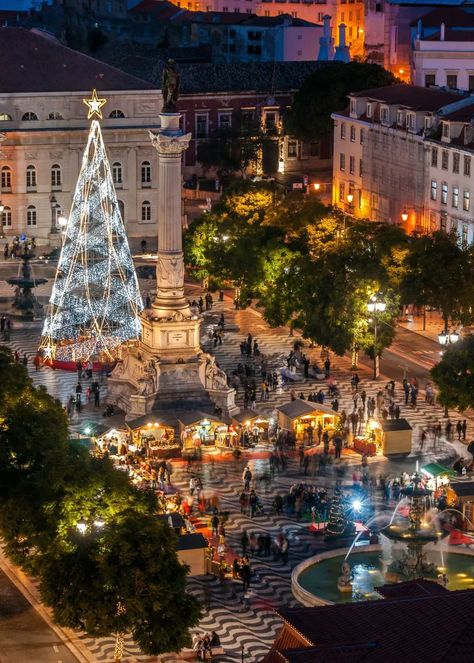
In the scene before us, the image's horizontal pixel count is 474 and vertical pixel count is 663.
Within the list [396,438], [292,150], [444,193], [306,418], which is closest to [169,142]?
[306,418]

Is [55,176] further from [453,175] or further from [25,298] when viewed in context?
[453,175]

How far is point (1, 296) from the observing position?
105 metres

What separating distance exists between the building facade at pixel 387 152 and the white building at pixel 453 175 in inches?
34.0

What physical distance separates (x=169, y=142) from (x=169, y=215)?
117 inches

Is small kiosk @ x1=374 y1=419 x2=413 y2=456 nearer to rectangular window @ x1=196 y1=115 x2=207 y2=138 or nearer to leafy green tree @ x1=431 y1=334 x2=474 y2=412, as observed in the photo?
leafy green tree @ x1=431 y1=334 x2=474 y2=412

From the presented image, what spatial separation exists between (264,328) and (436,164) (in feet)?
51.6

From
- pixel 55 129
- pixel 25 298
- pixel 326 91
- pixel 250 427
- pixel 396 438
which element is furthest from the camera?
pixel 326 91

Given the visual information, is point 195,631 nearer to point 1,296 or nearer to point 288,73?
point 1,296

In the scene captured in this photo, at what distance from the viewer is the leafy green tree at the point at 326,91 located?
133 m

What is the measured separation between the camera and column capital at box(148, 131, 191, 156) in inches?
3108

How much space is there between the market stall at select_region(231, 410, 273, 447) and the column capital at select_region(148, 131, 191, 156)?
34.2ft

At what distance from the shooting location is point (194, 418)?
75875 mm

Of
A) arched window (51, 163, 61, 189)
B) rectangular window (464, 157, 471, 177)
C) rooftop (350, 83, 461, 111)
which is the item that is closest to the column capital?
rectangular window (464, 157, 471, 177)

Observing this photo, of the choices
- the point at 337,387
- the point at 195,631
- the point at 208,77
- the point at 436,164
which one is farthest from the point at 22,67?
the point at 195,631
